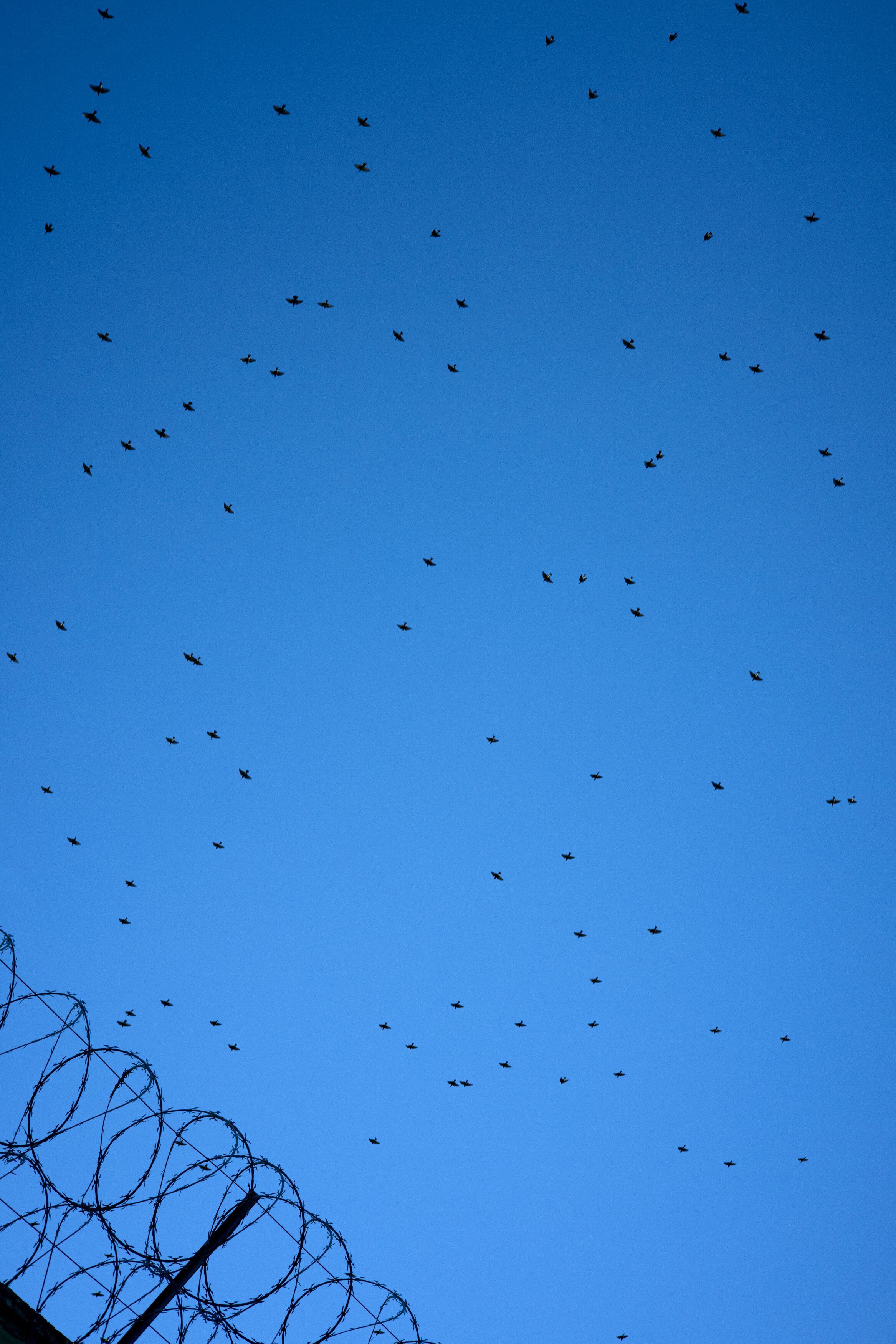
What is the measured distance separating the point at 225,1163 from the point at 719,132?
22.8 metres

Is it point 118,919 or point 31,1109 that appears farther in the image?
point 118,919

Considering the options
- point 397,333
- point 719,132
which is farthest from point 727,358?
point 397,333

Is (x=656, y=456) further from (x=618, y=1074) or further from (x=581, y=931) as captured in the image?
(x=618, y=1074)

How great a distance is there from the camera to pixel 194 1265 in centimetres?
684

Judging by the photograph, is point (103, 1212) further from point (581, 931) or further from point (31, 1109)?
point (581, 931)

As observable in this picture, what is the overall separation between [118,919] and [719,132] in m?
24.9

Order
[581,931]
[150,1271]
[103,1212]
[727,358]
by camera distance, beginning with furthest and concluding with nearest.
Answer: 1. [581,931]
2. [727,358]
3. [150,1271]
4. [103,1212]

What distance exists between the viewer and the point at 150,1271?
6.44m

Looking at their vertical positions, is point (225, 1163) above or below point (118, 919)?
above

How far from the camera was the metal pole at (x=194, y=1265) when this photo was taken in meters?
6.73

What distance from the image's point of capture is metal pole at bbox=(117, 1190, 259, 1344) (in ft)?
22.1

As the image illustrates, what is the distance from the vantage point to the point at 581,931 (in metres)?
26.1

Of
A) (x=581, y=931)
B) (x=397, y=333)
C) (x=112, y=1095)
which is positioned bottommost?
(x=581, y=931)

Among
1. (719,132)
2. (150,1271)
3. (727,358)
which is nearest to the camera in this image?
(150,1271)
